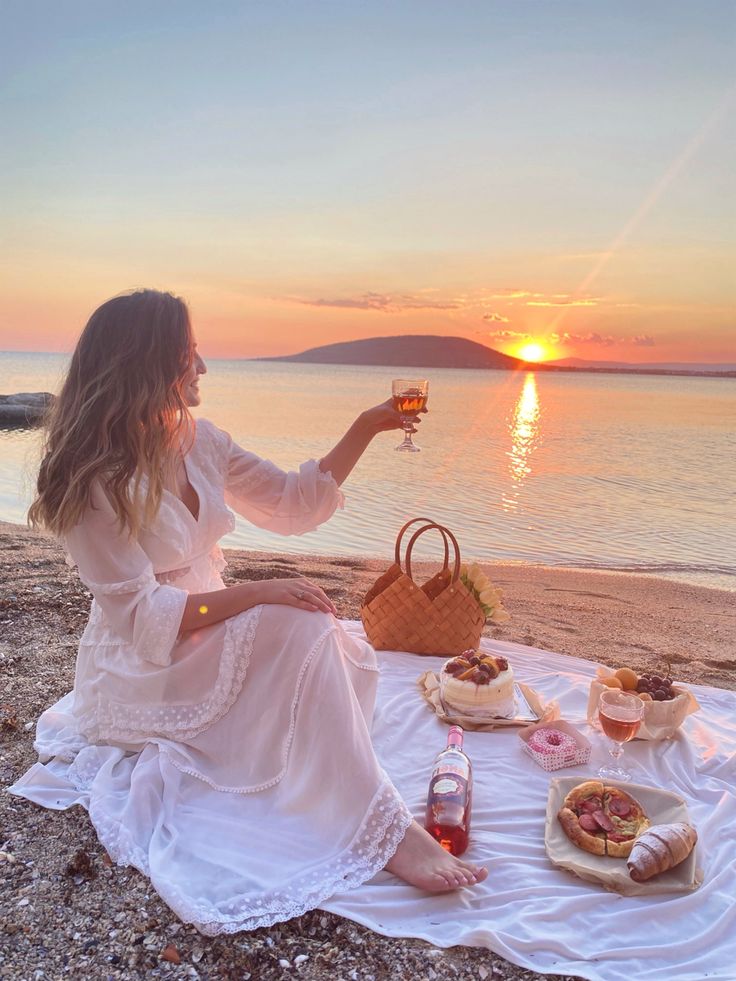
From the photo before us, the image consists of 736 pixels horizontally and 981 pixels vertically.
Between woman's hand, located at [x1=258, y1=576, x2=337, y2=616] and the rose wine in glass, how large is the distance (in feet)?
4.34

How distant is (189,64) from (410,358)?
7354cm

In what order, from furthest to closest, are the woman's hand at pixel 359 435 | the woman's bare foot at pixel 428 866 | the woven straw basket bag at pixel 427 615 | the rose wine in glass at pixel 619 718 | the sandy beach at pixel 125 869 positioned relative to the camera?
1. the woven straw basket bag at pixel 427 615
2. the woman's hand at pixel 359 435
3. the rose wine in glass at pixel 619 718
4. the woman's bare foot at pixel 428 866
5. the sandy beach at pixel 125 869

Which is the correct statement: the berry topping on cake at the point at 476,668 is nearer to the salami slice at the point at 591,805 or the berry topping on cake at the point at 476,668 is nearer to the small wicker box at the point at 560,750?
the small wicker box at the point at 560,750

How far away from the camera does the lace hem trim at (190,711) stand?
2801 millimetres

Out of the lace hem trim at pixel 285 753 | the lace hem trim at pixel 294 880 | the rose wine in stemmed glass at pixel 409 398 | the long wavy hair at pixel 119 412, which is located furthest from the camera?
the rose wine in stemmed glass at pixel 409 398

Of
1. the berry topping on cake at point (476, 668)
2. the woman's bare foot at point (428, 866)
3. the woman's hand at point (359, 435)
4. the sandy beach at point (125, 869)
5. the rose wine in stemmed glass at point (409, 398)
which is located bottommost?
the sandy beach at point (125, 869)

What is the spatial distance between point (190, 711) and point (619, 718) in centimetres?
179

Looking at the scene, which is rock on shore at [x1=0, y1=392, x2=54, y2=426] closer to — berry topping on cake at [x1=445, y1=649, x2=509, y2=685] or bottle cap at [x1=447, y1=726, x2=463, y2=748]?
berry topping on cake at [x1=445, y1=649, x2=509, y2=685]

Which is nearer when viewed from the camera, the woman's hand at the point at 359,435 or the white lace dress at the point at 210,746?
the white lace dress at the point at 210,746

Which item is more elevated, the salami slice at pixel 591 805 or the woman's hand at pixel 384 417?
the woman's hand at pixel 384 417

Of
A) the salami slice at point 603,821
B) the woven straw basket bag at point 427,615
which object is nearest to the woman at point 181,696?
the salami slice at point 603,821

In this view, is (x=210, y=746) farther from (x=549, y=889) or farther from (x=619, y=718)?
(x=619, y=718)

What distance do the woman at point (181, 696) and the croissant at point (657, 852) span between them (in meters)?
0.53

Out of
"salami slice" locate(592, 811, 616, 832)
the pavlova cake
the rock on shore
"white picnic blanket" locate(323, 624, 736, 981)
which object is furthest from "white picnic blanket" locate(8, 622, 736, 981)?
the rock on shore
